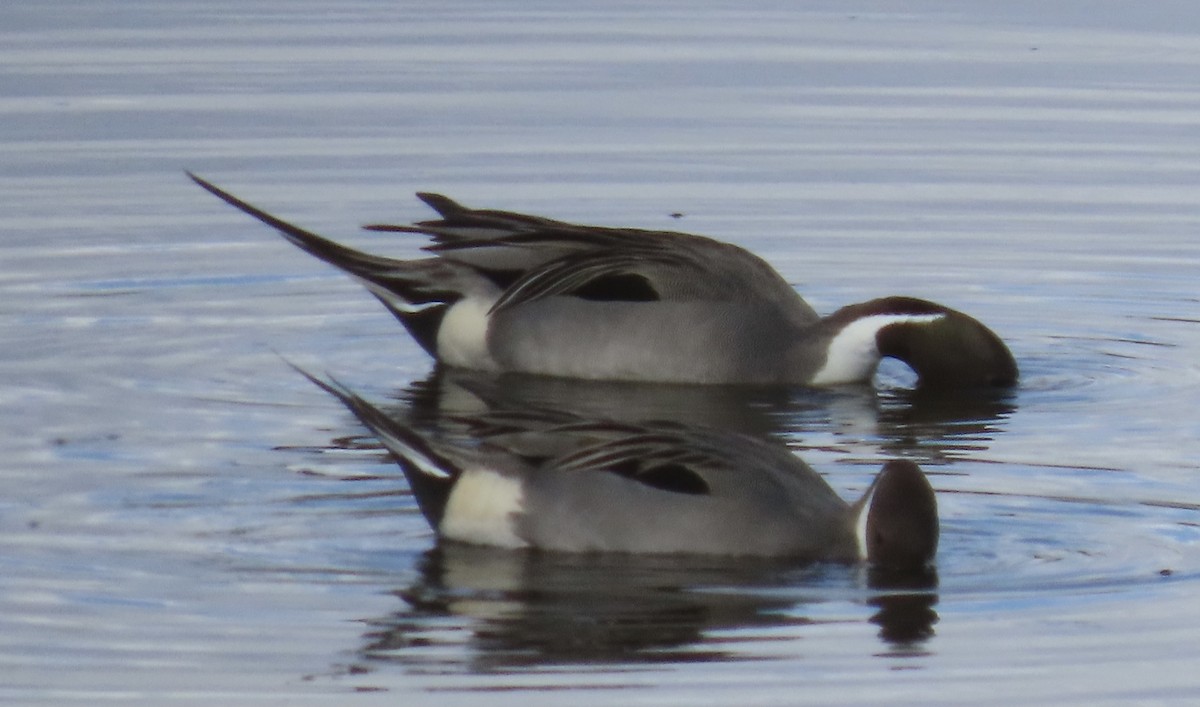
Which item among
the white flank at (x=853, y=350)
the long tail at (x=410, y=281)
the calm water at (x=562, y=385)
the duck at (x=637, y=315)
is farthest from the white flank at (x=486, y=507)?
the long tail at (x=410, y=281)

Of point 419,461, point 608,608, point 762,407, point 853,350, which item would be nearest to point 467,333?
point 762,407

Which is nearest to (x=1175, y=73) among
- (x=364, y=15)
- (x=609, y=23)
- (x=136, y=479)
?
(x=609, y=23)

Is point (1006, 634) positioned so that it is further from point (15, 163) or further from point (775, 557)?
point (15, 163)

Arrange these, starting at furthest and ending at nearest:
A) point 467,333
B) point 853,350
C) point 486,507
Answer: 1. point 467,333
2. point 853,350
3. point 486,507

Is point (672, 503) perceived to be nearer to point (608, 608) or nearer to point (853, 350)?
point (608, 608)

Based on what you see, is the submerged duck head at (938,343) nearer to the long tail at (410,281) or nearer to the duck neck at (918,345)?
the duck neck at (918,345)

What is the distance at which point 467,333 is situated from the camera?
10828mm

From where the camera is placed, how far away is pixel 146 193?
46.4ft

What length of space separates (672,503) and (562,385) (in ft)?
10.1

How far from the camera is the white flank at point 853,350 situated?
10.5 metres

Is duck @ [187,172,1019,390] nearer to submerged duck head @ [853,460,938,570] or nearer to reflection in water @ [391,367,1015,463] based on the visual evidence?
reflection in water @ [391,367,1015,463]

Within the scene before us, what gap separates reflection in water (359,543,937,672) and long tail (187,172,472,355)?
321 centimetres

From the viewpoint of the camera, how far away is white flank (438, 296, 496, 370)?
1083 centimetres

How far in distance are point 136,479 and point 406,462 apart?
1.07 m
